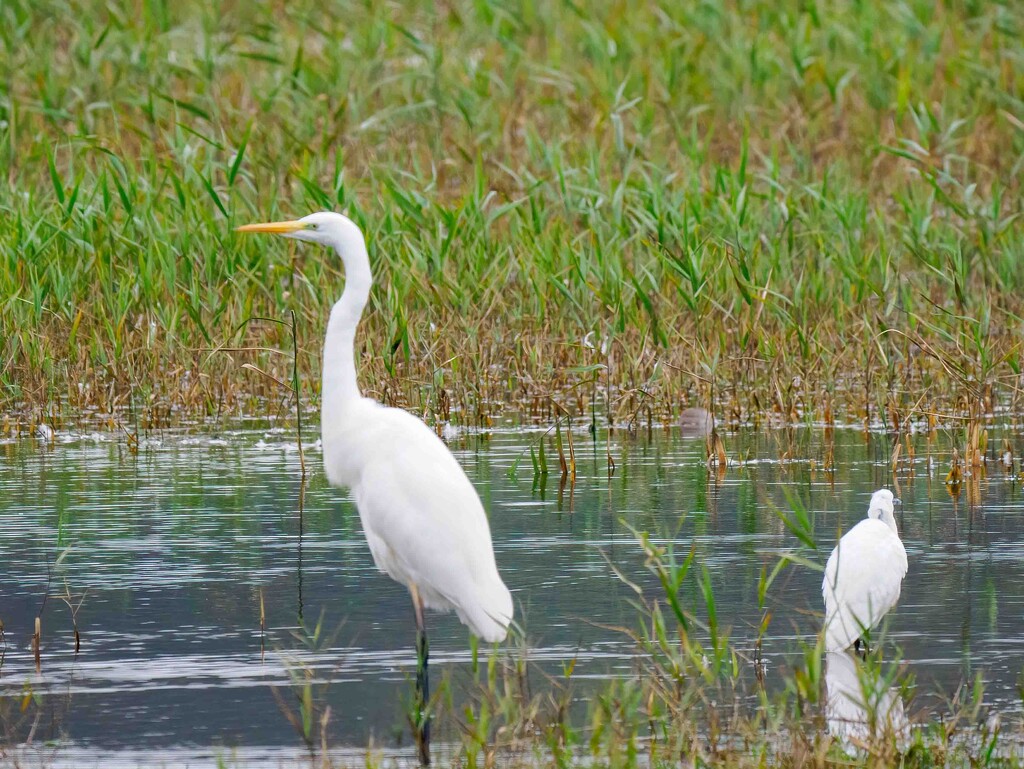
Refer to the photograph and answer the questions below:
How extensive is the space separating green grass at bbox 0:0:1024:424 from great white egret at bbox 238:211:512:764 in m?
2.93

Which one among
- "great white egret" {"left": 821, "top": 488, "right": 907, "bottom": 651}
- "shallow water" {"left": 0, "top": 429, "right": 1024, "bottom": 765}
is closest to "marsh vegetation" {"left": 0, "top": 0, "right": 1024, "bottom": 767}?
"shallow water" {"left": 0, "top": 429, "right": 1024, "bottom": 765}

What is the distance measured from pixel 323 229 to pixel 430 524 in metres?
0.95

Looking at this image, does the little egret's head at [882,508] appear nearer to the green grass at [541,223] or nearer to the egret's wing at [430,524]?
the egret's wing at [430,524]

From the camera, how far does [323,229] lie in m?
5.45

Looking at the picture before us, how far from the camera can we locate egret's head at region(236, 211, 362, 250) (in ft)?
17.7

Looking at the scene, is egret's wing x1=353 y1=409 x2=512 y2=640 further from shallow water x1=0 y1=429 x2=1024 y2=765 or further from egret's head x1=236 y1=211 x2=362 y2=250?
egret's head x1=236 y1=211 x2=362 y2=250

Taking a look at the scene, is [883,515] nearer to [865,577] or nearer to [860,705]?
[865,577]

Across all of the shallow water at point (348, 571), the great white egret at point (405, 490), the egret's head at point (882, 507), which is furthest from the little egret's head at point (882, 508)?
the great white egret at point (405, 490)

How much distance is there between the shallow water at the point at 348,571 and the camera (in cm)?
492

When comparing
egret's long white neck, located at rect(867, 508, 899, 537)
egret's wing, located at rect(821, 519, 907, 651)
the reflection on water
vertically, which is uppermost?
egret's long white neck, located at rect(867, 508, 899, 537)

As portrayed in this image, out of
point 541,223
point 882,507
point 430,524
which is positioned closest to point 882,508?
point 882,507

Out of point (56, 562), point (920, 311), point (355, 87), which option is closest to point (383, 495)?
point (56, 562)

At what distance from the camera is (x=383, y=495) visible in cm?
523

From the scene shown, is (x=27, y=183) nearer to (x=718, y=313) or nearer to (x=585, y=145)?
(x=585, y=145)
